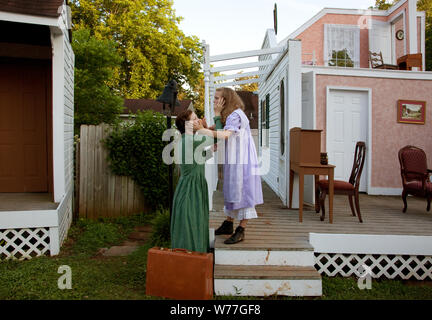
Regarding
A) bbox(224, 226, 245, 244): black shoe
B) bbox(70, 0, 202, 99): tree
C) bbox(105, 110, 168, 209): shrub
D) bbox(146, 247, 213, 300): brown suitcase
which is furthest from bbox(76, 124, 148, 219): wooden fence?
bbox(70, 0, 202, 99): tree

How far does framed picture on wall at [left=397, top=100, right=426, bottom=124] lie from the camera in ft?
26.7

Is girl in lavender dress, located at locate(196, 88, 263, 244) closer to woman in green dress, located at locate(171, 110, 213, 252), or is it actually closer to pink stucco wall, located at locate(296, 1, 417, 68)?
woman in green dress, located at locate(171, 110, 213, 252)

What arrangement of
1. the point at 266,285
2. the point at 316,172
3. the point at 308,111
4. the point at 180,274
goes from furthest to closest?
the point at 308,111, the point at 316,172, the point at 266,285, the point at 180,274

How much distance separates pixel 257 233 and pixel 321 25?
31.2ft

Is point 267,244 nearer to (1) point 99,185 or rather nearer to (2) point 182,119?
(2) point 182,119

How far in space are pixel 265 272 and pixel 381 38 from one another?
35.3 ft

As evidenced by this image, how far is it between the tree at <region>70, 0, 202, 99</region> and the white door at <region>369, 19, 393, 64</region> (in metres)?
13.1

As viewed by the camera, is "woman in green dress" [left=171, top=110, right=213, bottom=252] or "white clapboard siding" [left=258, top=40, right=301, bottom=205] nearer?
"woman in green dress" [left=171, top=110, right=213, bottom=252]

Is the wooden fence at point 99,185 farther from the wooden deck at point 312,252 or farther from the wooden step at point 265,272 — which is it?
the wooden step at point 265,272

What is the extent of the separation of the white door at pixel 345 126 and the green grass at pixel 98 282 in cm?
423

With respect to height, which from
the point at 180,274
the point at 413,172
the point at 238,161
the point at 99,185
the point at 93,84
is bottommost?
the point at 180,274

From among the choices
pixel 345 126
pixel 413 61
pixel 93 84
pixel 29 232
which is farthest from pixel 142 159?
pixel 413 61

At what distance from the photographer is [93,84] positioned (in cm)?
1302
